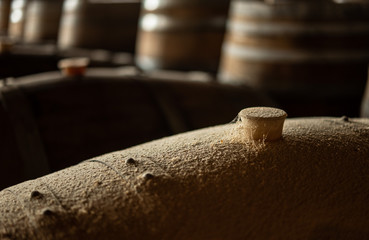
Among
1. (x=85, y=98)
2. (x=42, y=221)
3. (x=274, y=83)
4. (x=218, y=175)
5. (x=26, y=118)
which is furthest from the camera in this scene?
(x=274, y=83)

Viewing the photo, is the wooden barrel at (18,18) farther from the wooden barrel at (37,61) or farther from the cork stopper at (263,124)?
the cork stopper at (263,124)

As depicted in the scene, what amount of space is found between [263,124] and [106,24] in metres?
4.24

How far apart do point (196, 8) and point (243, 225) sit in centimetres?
268

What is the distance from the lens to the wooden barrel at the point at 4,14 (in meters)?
9.41

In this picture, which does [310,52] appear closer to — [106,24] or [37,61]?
[37,61]

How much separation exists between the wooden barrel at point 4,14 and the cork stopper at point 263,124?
9.38 m

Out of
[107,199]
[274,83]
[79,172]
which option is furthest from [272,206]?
[274,83]

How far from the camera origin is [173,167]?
3.29 ft

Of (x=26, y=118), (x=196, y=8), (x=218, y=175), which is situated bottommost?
(x=26, y=118)

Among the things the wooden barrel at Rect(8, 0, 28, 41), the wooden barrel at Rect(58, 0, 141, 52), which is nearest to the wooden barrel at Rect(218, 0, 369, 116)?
the wooden barrel at Rect(58, 0, 141, 52)

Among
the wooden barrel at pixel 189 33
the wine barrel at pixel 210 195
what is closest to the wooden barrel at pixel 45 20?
the wooden barrel at pixel 189 33

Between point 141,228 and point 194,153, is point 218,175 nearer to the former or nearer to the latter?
point 194,153

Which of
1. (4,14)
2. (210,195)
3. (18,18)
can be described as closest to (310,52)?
(210,195)

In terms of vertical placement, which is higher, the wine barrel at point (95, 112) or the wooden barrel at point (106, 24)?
the wooden barrel at point (106, 24)
